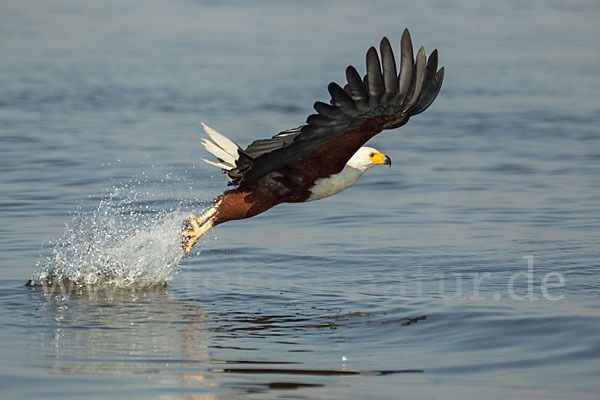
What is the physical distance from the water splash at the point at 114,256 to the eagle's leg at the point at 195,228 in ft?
0.20

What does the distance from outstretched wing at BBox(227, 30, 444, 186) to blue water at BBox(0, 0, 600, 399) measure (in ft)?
3.18

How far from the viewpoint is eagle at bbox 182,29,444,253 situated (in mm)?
5211

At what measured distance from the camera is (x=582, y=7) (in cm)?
2244

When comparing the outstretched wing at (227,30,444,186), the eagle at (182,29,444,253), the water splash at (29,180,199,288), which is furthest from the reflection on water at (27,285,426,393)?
the outstretched wing at (227,30,444,186)

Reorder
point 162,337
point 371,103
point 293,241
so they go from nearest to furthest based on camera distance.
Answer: point 162,337 < point 371,103 < point 293,241

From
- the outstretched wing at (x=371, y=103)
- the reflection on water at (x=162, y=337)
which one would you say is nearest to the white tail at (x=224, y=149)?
the outstretched wing at (x=371, y=103)

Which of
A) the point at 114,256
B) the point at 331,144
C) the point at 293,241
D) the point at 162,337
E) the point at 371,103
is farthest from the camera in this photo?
the point at 293,241

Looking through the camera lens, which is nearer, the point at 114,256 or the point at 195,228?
the point at 195,228

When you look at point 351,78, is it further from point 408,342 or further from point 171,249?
point 171,249

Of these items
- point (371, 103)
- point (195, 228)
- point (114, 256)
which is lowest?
point (114, 256)

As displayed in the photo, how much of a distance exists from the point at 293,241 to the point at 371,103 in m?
2.45

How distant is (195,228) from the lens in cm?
637

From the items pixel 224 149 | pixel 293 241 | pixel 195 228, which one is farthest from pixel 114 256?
pixel 293 241

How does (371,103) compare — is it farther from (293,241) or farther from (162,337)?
(293,241)
